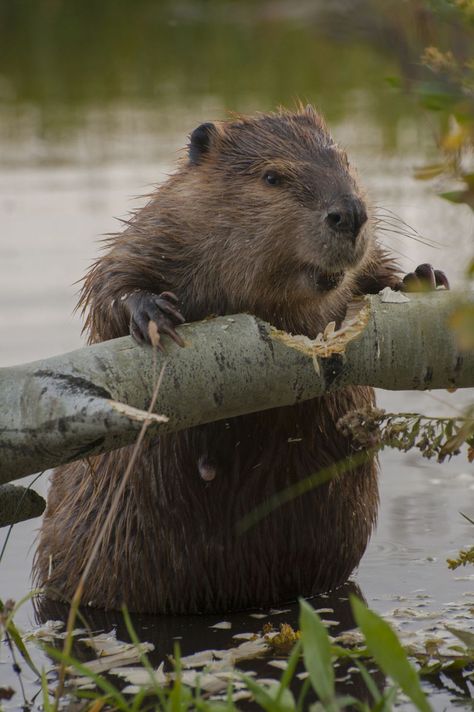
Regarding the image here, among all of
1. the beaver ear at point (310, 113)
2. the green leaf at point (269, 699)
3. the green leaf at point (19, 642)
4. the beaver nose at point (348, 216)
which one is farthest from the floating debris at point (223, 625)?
the beaver ear at point (310, 113)

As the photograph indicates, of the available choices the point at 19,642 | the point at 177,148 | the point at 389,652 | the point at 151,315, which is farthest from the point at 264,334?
the point at 177,148

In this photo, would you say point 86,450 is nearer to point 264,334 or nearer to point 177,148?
point 264,334

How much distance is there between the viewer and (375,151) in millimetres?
8758

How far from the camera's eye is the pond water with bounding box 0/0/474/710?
3.29 meters

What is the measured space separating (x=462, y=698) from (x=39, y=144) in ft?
25.8

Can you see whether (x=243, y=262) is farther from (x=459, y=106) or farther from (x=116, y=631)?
(x=459, y=106)

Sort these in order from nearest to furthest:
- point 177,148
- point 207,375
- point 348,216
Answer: point 207,375 → point 348,216 → point 177,148

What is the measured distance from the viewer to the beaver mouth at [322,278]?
10.2ft

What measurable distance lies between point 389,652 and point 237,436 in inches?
47.9

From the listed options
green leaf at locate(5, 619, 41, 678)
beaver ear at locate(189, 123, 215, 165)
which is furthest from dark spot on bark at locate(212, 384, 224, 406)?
beaver ear at locate(189, 123, 215, 165)

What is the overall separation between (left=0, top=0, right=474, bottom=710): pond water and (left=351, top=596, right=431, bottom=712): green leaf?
19.1 inches

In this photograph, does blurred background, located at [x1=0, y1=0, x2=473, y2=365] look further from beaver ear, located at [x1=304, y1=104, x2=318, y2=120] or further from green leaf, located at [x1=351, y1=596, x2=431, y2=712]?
green leaf, located at [x1=351, y1=596, x2=431, y2=712]

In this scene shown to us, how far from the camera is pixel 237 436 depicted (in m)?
3.26

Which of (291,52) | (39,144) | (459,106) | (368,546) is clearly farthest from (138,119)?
(459,106)
